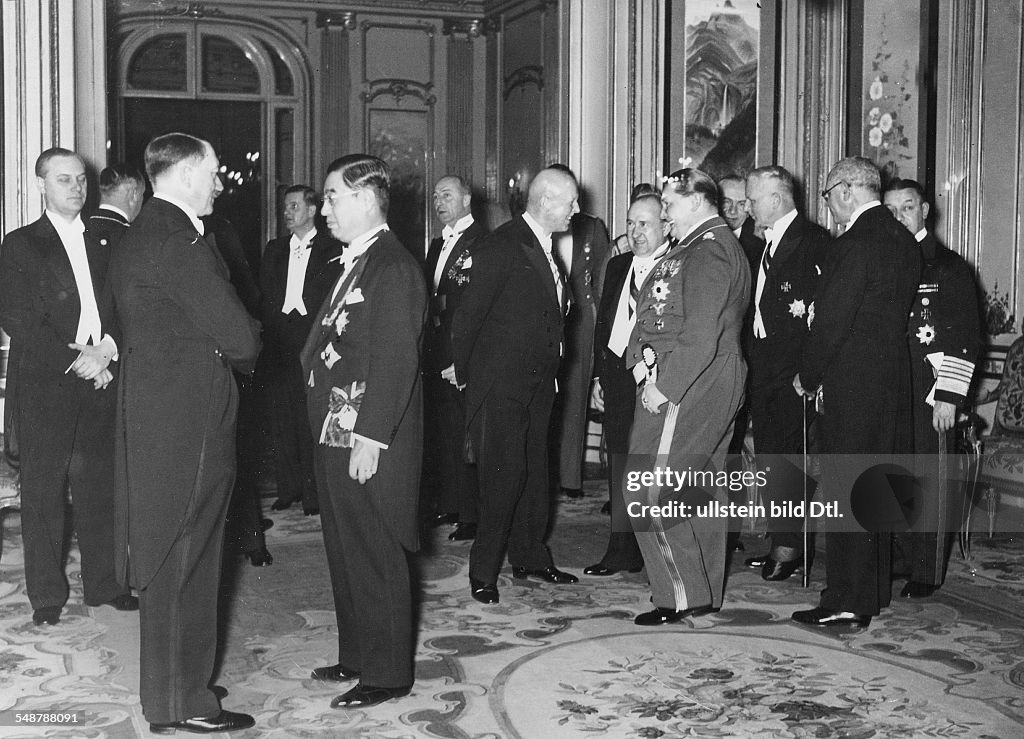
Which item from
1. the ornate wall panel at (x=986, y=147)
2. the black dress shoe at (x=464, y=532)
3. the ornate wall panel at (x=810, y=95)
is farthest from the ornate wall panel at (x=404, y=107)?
the black dress shoe at (x=464, y=532)

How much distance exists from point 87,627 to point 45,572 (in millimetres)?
275

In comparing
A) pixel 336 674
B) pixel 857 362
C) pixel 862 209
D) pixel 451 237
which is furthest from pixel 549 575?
pixel 451 237

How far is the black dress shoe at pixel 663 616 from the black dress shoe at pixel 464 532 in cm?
157

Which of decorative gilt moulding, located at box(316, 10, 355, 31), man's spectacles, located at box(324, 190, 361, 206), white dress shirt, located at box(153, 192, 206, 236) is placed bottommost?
white dress shirt, located at box(153, 192, 206, 236)

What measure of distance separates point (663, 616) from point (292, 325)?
111 inches

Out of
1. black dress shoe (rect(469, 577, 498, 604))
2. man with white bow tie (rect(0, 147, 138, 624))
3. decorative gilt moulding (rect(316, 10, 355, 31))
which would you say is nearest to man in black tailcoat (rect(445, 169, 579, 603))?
black dress shoe (rect(469, 577, 498, 604))

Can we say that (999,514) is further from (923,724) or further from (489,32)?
(489,32)

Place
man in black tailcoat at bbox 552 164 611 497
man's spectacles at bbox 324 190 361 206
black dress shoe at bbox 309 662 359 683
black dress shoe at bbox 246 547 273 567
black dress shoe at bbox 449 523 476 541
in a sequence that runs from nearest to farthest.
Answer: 1. man's spectacles at bbox 324 190 361 206
2. black dress shoe at bbox 309 662 359 683
3. black dress shoe at bbox 246 547 273 567
4. black dress shoe at bbox 449 523 476 541
5. man in black tailcoat at bbox 552 164 611 497

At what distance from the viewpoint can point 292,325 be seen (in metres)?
6.11

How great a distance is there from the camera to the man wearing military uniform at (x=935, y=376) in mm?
4672

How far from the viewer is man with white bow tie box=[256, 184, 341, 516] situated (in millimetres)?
6035

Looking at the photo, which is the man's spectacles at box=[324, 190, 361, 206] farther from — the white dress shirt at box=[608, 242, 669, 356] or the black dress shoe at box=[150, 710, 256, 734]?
the white dress shirt at box=[608, 242, 669, 356]

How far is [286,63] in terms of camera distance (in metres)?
10.5

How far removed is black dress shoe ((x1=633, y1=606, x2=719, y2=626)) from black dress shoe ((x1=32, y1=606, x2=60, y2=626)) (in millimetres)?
2086
